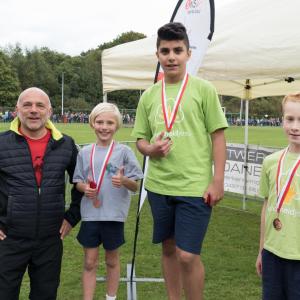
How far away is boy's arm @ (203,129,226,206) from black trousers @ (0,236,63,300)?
1.06 meters

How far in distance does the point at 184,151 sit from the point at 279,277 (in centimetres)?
92

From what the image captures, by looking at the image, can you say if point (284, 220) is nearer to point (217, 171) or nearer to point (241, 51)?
point (217, 171)

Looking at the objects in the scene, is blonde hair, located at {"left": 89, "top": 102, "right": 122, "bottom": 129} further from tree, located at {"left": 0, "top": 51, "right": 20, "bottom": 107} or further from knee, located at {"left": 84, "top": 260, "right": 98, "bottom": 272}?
tree, located at {"left": 0, "top": 51, "right": 20, "bottom": 107}

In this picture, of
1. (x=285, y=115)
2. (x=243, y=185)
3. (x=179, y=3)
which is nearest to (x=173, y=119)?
(x=285, y=115)

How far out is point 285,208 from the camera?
2.57m

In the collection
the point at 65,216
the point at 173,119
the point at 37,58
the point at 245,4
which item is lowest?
the point at 65,216

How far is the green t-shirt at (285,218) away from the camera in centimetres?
254

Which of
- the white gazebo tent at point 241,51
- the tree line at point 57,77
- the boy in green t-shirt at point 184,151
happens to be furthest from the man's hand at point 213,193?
the tree line at point 57,77

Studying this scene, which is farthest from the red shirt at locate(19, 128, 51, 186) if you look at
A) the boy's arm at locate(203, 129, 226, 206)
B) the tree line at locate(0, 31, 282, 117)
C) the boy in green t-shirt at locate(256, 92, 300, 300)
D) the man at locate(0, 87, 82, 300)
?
the tree line at locate(0, 31, 282, 117)

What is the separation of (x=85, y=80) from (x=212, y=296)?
264 ft

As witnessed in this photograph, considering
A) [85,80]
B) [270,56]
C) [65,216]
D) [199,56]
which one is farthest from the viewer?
[85,80]

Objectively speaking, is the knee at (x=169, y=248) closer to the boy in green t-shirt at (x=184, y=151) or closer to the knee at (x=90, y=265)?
the boy in green t-shirt at (x=184, y=151)

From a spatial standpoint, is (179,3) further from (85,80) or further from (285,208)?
(85,80)

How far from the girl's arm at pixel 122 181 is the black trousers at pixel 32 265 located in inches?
21.2
